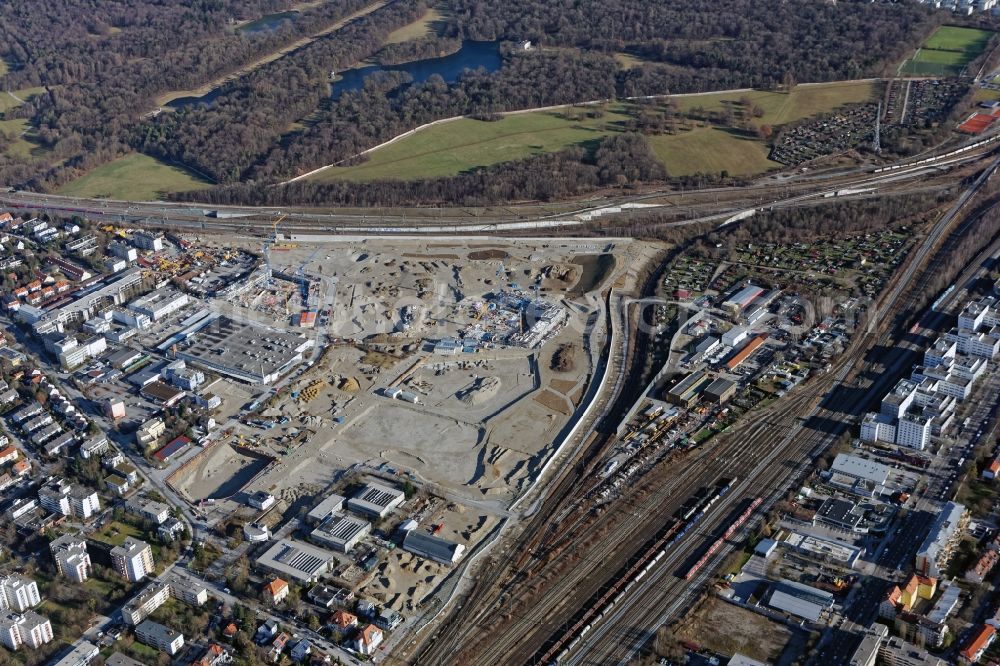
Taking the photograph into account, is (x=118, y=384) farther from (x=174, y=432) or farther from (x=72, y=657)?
(x=72, y=657)

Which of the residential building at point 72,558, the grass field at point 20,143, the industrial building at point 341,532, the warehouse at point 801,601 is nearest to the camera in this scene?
the warehouse at point 801,601

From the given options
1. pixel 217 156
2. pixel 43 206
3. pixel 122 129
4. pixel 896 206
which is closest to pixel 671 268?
pixel 896 206

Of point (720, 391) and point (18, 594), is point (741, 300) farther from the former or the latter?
point (18, 594)

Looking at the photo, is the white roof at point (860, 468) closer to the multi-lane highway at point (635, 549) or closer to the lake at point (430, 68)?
the multi-lane highway at point (635, 549)

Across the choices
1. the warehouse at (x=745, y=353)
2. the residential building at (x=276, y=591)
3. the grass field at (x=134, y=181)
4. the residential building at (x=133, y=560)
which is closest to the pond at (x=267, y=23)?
the grass field at (x=134, y=181)

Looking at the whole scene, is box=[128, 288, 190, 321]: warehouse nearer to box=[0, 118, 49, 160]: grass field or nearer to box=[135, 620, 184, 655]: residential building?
box=[135, 620, 184, 655]: residential building

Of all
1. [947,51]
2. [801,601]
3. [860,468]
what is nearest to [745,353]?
[860,468]

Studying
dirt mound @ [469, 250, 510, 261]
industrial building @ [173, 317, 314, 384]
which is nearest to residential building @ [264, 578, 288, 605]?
industrial building @ [173, 317, 314, 384]
